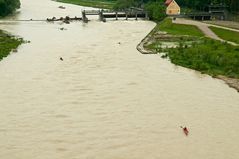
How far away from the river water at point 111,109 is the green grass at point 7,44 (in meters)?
1.47

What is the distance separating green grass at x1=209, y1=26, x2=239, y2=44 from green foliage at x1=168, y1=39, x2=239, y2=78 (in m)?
6.68

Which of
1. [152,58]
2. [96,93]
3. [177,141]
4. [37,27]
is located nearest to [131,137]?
[177,141]

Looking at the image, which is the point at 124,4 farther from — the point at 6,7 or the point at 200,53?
the point at 200,53

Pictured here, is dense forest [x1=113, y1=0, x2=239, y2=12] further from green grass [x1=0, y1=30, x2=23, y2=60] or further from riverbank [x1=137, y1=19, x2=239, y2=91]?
green grass [x1=0, y1=30, x2=23, y2=60]

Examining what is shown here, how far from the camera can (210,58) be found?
4678 cm

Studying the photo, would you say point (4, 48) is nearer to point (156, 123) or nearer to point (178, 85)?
point (178, 85)

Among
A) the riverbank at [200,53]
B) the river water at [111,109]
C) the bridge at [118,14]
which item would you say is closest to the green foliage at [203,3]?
the bridge at [118,14]

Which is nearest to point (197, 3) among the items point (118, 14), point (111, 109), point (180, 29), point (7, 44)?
point (118, 14)

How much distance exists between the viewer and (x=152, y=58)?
51.1 meters

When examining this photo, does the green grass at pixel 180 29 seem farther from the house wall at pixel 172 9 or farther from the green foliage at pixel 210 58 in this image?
the house wall at pixel 172 9

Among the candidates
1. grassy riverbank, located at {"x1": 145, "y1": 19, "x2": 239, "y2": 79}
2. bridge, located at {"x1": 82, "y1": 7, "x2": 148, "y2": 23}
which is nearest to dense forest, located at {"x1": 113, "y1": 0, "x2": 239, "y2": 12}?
bridge, located at {"x1": 82, "y1": 7, "x2": 148, "y2": 23}

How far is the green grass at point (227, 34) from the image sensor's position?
201ft

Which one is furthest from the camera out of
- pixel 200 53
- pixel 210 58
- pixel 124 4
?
pixel 124 4

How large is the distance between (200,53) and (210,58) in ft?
10.2
